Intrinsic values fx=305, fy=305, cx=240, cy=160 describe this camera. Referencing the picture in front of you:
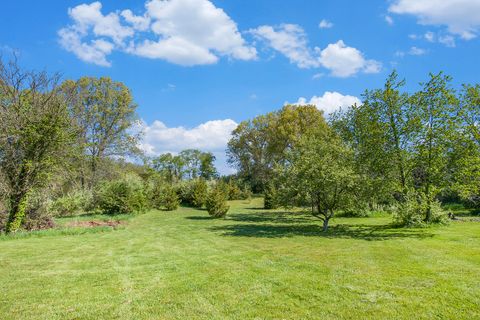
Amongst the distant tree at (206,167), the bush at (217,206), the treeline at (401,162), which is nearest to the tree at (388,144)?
the treeline at (401,162)

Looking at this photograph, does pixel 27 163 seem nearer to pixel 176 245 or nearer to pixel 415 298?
pixel 176 245

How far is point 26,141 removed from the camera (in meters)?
13.7

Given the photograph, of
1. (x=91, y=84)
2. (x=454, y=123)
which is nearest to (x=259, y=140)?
Answer: (x=91, y=84)

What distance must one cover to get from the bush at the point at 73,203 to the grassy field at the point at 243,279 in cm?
1143

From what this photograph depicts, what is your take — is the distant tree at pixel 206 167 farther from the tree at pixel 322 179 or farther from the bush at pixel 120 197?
the tree at pixel 322 179

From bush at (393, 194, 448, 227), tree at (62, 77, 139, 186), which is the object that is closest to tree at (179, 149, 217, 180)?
tree at (62, 77, 139, 186)

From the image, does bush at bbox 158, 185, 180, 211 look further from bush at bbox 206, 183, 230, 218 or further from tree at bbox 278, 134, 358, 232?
tree at bbox 278, 134, 358, 232

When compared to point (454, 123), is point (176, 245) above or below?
below

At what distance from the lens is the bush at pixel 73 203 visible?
2141 centimetres

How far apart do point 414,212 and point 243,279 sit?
37.5 feet

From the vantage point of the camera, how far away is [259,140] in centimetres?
4972

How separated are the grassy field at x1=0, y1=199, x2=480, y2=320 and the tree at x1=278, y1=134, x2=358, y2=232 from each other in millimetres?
2915

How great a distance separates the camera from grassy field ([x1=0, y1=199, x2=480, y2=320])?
484cm

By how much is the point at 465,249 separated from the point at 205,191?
25.0 metres
